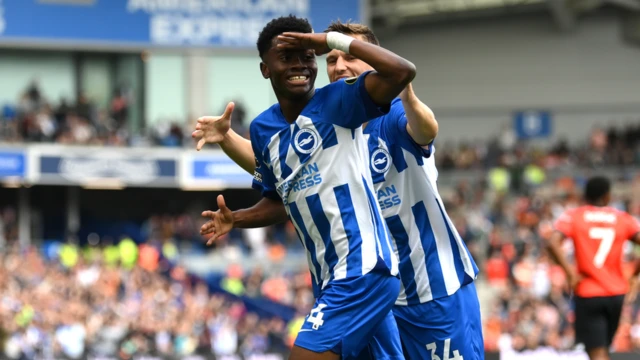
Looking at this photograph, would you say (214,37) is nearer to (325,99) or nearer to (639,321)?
(639,321)

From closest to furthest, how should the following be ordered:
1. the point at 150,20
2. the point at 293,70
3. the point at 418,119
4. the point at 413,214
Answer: the point at 293,70 < the point at 418,119 < the point at 413,214 < the point at 150,20

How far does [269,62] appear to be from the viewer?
4.59m

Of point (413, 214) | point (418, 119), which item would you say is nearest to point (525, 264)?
point (413, 214)

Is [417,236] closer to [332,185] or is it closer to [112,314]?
[332,185]

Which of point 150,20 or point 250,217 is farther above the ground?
point 150,20

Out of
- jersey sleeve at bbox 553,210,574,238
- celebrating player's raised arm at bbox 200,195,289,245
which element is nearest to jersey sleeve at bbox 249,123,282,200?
celebrating player's raised arm at bbox 200,195,289,245

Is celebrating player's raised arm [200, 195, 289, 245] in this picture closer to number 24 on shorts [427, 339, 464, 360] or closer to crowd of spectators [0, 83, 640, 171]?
number 24 on shorts [427, 339, 464, 360]

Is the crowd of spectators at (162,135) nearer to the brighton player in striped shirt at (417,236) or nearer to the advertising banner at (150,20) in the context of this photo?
the advertising banner at (150,20)

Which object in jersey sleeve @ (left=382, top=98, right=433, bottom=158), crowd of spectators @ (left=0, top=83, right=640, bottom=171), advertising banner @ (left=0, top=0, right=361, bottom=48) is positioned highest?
advertising banner @ (left=0, top=0, right=361, bottom=48)

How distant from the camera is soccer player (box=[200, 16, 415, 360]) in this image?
441 cm

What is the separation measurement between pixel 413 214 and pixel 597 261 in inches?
158

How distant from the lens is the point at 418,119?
471 centimetres

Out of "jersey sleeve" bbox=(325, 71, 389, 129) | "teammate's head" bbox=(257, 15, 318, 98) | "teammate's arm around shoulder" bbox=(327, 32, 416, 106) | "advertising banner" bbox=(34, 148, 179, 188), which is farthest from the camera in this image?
"advertising banner" bbox=(34, 148, 179, 188)

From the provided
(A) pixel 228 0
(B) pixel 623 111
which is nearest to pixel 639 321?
(A) pixel 228 0
